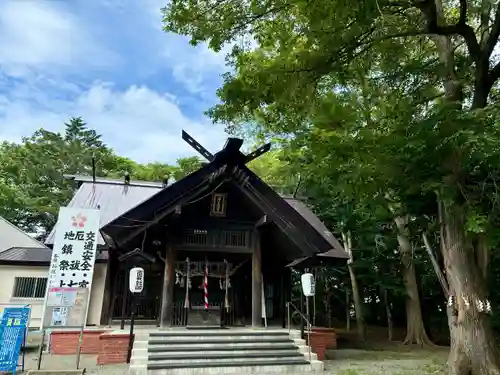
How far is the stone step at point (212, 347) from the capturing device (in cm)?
823

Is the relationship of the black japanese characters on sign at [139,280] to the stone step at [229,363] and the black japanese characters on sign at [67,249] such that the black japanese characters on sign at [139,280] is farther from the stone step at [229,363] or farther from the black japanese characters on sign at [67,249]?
the stone step at [229,363]

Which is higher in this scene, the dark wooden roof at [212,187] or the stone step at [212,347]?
the dark wooden roof at [212,187]

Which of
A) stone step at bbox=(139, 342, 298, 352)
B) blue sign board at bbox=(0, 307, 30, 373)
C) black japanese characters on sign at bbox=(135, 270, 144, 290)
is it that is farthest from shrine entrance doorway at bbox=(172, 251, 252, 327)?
blue sign board at bbox=(0, 307, 30, 373)

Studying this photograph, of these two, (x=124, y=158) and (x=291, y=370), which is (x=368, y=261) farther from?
(x=124, y=158)

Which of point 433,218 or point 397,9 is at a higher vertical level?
point 397,9

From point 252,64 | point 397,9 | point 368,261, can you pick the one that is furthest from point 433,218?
point 368,261

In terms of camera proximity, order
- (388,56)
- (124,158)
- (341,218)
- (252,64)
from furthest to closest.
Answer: (124,158)
(341,218)
(388,56)
(252,64)

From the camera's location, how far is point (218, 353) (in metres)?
8.34

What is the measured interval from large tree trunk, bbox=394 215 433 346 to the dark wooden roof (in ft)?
16.9

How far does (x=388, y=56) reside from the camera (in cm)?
896

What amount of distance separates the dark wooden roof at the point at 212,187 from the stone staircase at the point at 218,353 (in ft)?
8.46

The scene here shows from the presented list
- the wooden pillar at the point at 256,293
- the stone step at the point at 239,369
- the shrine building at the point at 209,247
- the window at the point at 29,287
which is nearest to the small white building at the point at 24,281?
the window at the point at 29,287

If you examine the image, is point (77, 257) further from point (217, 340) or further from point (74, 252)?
point (217, 340)

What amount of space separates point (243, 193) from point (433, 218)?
4.94 metres
